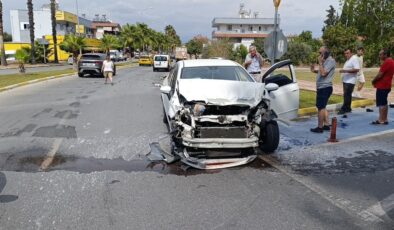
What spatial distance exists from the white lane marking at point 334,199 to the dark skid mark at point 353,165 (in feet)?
0.70

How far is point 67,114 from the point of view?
1071cm

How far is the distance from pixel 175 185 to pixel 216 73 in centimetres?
340

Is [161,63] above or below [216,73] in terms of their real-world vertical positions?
below

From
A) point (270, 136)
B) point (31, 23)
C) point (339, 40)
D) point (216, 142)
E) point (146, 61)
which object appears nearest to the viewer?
point (216, 142)

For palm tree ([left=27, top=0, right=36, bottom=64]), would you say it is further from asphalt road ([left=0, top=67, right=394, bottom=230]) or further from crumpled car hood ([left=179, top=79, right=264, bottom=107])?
crumpled car hood ([left=179, top=79, right=264, bottom=107])

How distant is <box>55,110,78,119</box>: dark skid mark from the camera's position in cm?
1026

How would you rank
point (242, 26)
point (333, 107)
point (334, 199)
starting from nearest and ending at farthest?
point (334, 199) → point (333, 107) → point (242, 26)

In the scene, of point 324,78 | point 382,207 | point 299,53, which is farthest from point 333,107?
point 299,53

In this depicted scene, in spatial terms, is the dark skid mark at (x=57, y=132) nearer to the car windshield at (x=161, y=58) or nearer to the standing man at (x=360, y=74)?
the standing man at (x=360, y=74)

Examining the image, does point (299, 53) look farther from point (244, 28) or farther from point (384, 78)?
point (244, 28)

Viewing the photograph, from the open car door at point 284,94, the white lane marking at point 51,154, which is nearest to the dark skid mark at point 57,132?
the white lane marking at point 51,154

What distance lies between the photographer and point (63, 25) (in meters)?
79.4

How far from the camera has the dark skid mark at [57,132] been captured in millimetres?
8055

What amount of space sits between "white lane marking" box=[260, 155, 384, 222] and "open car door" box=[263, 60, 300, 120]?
6.30 ft
